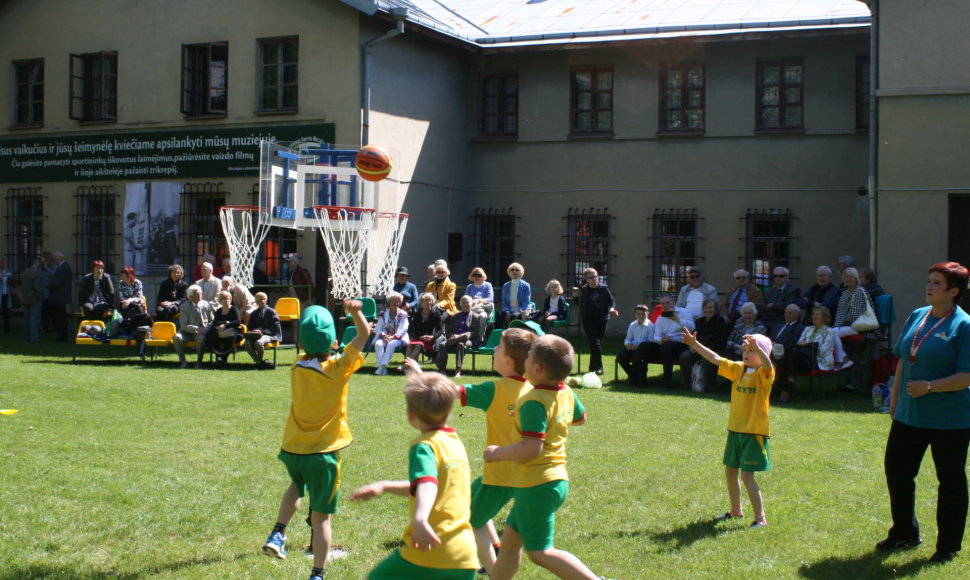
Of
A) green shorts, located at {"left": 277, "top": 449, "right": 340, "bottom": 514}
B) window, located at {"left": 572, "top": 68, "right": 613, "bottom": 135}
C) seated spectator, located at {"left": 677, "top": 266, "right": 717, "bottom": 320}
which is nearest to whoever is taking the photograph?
green shorts, located at {"left": 277, "top": 449, "right": 340, "bottom": 514}

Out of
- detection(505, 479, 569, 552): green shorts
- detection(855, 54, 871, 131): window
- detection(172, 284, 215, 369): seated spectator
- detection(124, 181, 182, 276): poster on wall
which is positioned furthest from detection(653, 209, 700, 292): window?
detection(505, 479, 569, 552): green shorts

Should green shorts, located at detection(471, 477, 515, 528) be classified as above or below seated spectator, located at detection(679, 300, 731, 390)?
below

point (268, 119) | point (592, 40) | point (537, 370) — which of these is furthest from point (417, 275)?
point (537, 370)

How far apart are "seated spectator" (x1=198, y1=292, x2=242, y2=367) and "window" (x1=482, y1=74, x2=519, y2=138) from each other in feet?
32.8

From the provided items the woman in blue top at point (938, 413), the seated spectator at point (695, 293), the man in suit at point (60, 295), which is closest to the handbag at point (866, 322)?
the seated spectator at point (695, 293)

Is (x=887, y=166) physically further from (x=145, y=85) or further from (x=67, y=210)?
(x=67, y=210)

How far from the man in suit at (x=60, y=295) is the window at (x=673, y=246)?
13.2 meters

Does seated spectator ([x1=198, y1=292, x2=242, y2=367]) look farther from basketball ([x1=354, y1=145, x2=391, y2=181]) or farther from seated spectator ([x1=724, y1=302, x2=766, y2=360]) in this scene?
seated spectator ([x1=724, y1=302, x2=766, y2=360])

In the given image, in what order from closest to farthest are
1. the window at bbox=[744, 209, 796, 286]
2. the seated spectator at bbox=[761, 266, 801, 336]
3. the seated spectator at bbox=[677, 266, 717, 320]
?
the seated spectator at bbox=[761, 266, 801, 336]
the seated spectator at bbox=[677, 266, 717, 320]
the window at bbox=[744, 209, 796, 286]

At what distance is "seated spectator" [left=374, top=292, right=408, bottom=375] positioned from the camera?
54.9ft

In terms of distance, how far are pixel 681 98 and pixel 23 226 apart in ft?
54.4

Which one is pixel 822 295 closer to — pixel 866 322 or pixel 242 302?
pixel 866 322

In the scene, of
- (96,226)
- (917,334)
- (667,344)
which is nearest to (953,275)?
(917,334)

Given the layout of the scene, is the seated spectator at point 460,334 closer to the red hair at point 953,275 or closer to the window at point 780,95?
the window at point 780,95
